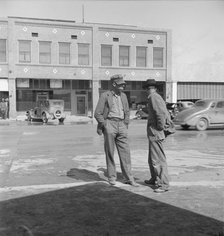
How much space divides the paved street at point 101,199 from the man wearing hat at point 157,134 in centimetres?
26

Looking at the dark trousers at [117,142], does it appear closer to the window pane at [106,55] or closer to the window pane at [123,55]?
the window pane at [106,55]

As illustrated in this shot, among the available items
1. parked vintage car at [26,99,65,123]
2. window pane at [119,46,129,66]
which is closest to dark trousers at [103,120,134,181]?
parked vintage car at [26,99,65,123]

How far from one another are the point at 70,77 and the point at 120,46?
5.82 m

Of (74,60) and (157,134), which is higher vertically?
(74,60)

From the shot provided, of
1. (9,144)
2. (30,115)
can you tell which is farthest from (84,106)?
(9,144)

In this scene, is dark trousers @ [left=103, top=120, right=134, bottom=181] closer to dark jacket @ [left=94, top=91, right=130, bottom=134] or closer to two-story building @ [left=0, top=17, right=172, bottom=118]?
dark jacket @ [left=94, top=91, right=130, bottom=134]

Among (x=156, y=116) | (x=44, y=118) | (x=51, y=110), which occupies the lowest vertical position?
(x=44, y=118)

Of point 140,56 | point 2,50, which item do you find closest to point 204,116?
point 140,56

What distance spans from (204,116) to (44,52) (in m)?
21.0

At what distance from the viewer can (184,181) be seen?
7.04m

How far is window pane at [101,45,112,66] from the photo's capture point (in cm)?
3800

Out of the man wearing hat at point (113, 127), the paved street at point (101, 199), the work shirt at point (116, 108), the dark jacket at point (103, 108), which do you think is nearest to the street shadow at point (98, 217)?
the paved street at point (101, 199)

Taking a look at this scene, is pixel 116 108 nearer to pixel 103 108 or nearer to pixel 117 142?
pixel 103 108

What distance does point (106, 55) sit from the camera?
125ft
